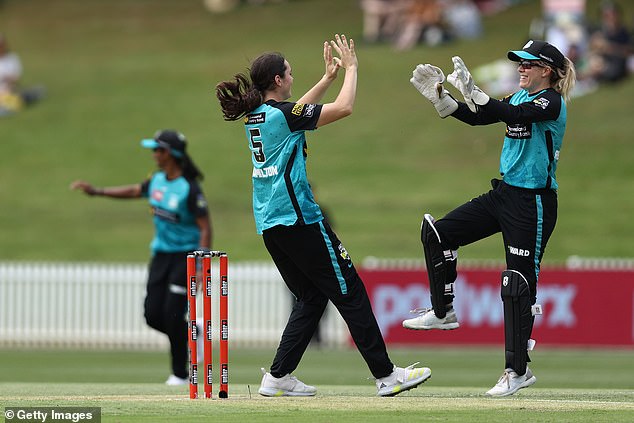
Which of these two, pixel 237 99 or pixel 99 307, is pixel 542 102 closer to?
pixel 237 99

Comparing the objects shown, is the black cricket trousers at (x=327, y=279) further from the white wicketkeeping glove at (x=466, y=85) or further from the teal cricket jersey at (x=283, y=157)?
the white wicketkeeping glove at (x=466, y=85)

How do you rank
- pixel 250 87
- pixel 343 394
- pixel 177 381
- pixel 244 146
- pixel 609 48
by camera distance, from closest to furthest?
1. pixel 250 87
2. pixel 343 394
3. pixel 177 381
4. pixel 609 48
5. pixel 244 146

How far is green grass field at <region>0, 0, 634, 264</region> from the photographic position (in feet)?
81.6

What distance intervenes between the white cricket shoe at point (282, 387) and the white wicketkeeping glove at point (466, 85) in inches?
85.4

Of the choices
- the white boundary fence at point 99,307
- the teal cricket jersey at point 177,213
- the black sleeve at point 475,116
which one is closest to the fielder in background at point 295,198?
the black sleeve at point 475,116

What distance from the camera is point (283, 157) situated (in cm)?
864

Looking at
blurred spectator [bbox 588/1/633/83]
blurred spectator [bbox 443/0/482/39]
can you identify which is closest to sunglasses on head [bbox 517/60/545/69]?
blurred spectator [bbox 588/1/633/83]

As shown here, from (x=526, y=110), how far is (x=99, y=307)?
11.9m

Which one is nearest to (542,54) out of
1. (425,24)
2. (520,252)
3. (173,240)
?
(520,252)

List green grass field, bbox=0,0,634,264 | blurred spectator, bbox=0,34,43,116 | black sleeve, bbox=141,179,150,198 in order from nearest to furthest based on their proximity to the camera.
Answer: black sleeve, bbox=141,179,150,198 → green grass field, bbox=0,0,634,264 → blurred spectator, bbox=0,34,43,116

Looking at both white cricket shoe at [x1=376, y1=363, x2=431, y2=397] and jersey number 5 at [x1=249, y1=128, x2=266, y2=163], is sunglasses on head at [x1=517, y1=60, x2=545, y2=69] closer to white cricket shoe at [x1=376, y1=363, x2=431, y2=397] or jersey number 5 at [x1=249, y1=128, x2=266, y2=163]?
jersey number 5 at [x1=249, y1=128, x2=266, y2=163]

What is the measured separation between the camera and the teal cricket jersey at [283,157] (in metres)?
8.60

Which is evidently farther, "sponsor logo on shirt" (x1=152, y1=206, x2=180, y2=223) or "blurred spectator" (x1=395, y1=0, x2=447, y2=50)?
"blurred spectator" (x1=395, y1=0, x2=447, y2=50)
